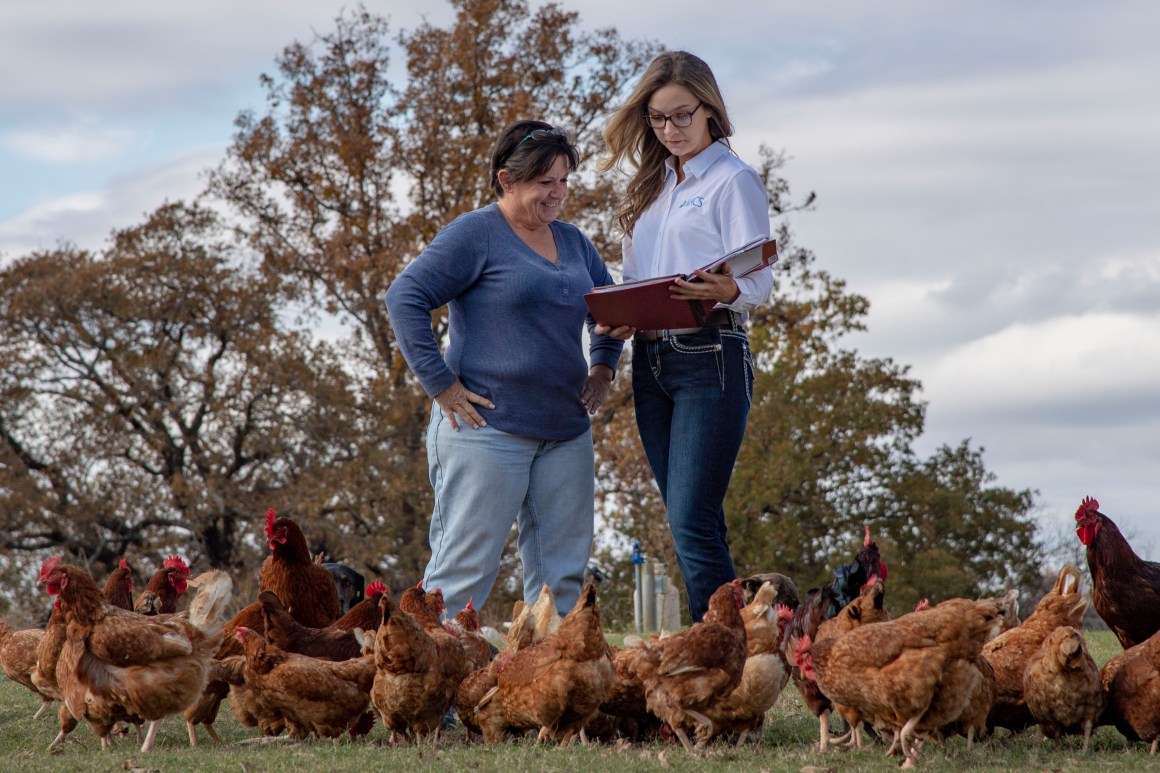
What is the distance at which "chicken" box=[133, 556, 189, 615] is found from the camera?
278 inches

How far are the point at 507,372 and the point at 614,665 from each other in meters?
1.55

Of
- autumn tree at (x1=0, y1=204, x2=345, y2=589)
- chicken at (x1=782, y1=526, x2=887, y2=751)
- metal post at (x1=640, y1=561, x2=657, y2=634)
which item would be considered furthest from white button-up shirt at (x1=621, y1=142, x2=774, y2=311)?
autumn tree at (x1=0, y1=204, x2=345, y2=589)

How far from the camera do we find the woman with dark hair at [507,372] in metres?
5.75

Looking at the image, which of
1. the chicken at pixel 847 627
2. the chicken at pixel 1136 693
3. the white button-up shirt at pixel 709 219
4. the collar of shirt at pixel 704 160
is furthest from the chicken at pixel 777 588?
the collar of shirt at pixel 704 160

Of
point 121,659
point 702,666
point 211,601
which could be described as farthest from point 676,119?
point 121,659

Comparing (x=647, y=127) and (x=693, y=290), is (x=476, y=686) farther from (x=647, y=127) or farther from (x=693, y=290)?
(x=647, y=127)

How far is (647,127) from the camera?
19.7ft

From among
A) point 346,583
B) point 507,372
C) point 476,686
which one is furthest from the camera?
point 346,583

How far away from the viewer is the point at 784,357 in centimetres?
2081

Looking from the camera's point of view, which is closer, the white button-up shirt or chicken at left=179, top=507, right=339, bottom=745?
the white button-up shirt

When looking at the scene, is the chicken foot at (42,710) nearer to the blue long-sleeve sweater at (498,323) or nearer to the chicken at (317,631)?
the chicken at (317,631)

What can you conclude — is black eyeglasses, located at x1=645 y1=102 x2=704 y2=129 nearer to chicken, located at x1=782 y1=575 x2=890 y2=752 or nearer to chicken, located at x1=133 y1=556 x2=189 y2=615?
chicken, located at x1=782 y1=575 x2=890 y2=752

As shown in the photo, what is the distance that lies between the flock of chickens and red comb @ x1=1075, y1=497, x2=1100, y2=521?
16mm

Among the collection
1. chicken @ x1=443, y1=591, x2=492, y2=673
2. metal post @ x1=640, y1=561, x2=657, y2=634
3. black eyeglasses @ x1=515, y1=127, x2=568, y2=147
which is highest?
black eyeglasses @ x1=515, y1=127, x2=568, y2=147
